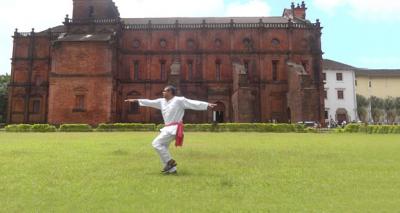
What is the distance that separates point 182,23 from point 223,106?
1069cm

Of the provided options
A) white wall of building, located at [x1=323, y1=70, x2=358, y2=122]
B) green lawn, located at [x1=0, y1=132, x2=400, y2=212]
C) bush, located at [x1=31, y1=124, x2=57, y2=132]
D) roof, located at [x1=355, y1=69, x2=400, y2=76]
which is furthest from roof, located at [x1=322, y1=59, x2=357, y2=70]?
green lawn, located at [x1=0, y1=132, x2=400, y2=212]

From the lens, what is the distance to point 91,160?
10.8 meters

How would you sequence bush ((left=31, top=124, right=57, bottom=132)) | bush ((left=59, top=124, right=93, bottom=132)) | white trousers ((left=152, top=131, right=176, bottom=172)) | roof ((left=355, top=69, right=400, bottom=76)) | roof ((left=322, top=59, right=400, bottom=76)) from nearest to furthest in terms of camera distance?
white trousers ((left=152, top=131, right=176, bottom=172))
bush ((left=31, top=124, right=57, bottom=132))
bush ((left=59, top=124, right=93, bottom=132))
roof ((left=322, top=59, right=400, bottom=76))
roof ((left=355, top=69, right=400, bottom=76))

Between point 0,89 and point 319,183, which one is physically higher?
point 0,89

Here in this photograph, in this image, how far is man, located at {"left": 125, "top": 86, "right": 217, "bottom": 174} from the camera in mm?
8578

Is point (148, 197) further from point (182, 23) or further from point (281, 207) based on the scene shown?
point (182, 23)

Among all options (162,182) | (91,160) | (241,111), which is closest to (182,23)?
(241,111)

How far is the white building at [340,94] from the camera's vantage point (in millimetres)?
63375

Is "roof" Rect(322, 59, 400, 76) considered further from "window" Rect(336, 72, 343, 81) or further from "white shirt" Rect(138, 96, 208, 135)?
"white shirt" Rect(138, 96, 208, 135)

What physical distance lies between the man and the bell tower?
3898 cm

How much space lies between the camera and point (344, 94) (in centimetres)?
6397

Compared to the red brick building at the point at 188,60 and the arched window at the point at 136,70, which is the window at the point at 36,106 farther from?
the arched window at the point at 136,70

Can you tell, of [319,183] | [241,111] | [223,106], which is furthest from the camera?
[223,106]

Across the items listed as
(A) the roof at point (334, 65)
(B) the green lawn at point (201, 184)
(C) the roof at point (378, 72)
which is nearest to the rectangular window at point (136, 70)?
(A) the roof at point (334, 65)
